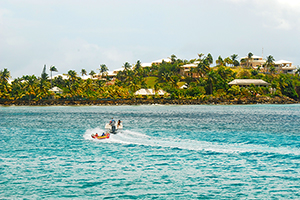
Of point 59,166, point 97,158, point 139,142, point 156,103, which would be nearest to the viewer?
point 59,166

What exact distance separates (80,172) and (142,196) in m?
6.69

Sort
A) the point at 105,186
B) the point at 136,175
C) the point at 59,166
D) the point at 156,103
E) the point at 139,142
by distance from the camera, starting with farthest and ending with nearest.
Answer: the point at 156,103 → the point at 139,142 → the point at 59,166 → the point at 136,175 → the point at 105,186

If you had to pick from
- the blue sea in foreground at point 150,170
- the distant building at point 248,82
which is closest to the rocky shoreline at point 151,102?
the distant building at point 248,82

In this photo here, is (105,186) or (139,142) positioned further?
(139,142)

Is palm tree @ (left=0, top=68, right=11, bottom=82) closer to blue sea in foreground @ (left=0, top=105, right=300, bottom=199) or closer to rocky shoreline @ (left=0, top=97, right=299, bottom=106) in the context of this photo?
rocky shoreline @ (left=0, top=97, right=299, bottom=106)

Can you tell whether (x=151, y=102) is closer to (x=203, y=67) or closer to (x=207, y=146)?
(x=203, y=67)

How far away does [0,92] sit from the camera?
156 meters

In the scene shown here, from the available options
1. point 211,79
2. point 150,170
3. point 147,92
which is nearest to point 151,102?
point 147,92

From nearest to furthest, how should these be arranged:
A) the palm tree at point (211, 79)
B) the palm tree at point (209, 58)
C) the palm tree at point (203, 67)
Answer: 1. the palm tree at point (211, 79)
2. the palm tree at point (203, 67)
3. the palm tree at point (209, 58)

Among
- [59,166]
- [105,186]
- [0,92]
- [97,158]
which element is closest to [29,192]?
[105,186]

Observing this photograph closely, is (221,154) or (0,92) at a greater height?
(0,92)

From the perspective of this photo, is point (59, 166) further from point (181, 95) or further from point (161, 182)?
point (181, 95)

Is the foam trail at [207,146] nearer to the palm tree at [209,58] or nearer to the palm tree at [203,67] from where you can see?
the palm tree at [203,67]

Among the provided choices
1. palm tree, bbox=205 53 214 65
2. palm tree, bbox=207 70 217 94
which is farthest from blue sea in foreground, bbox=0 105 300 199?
palm tree, bbox=205 53 214 65
